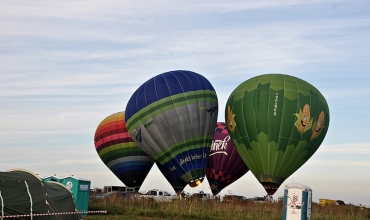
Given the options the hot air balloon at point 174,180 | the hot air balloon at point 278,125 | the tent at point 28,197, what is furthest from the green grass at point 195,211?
the hot air balloon at point 174,180

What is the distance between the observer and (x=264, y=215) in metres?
32.9

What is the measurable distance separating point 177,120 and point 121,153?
11.3 m

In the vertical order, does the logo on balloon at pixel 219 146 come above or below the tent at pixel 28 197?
above

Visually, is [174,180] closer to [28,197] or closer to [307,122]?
[307,122]

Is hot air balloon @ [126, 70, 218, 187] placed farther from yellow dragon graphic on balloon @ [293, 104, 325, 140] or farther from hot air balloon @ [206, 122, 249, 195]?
yellow dragon graphic on balloon @ [293, 104, 325, 140]

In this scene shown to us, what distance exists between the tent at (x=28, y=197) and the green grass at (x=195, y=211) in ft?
18.5

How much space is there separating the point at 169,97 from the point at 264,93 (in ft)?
20.6

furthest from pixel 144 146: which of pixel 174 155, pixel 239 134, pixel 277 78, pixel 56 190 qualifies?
pixel 56 190

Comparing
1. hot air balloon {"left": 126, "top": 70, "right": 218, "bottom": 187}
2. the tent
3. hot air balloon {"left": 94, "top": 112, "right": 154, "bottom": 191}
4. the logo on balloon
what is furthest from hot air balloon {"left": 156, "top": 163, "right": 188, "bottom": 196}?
the tent

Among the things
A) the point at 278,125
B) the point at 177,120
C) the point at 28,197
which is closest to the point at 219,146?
the point at 177,120

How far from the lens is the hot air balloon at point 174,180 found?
141 ft

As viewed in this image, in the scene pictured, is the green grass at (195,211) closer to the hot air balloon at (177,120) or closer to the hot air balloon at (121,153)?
the hot air balloon at (177,120)

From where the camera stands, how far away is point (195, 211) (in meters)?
33.2

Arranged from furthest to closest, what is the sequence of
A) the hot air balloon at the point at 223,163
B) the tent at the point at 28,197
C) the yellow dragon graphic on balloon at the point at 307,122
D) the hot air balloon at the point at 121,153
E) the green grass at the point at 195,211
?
the hot air balloon at the point at 121,153, the hot air balloon at the point at 223,163, the yellow dragon graphic on balloon at the point at 307,122, the green grass at the point at 195,211, the tent at the point at 28,197
